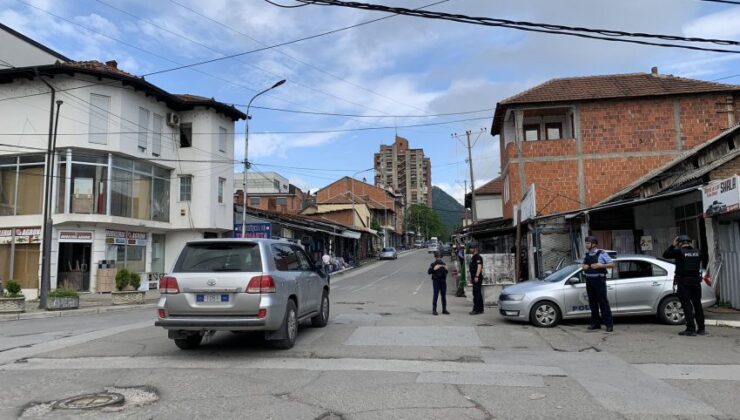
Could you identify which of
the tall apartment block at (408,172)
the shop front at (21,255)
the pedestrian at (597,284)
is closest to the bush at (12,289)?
the shop front at (21,255)

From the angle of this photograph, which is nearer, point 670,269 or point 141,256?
point 670,269

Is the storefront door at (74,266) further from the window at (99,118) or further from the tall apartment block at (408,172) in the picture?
the tall apartment block at (408,172)

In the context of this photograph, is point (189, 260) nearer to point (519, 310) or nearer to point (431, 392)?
point (431, 392)

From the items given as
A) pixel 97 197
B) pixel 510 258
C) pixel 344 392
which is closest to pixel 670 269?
pixel 510 258

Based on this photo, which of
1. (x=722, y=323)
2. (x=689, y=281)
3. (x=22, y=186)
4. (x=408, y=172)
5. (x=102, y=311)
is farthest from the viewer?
(x=408, y=172)

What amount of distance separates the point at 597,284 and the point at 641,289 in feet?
4.99

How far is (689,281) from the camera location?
9.37 meters

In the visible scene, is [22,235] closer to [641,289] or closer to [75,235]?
[75,235]

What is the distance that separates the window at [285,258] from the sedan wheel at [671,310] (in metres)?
7.34

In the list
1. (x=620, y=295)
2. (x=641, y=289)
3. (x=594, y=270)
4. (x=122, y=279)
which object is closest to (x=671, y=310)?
(x=641, y=289)

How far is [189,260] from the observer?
26.4ft

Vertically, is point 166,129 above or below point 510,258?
above

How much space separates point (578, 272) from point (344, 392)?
704 centimetres

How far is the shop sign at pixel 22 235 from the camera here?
24312 millimetres
